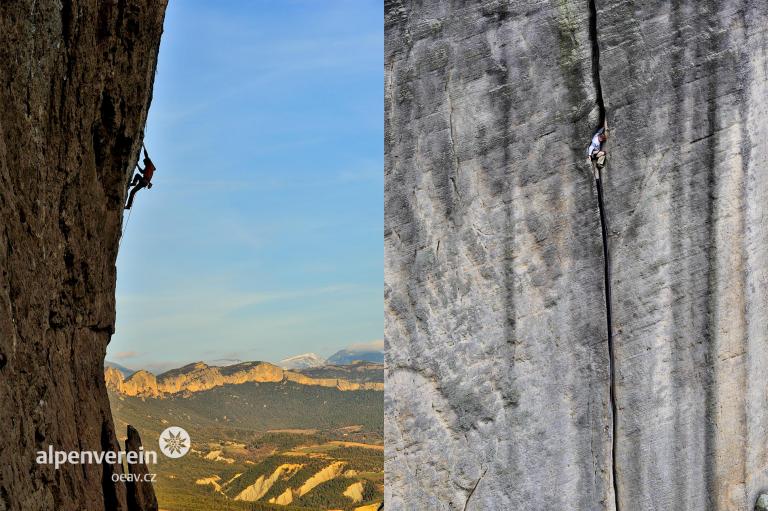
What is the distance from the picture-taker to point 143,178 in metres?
8.50

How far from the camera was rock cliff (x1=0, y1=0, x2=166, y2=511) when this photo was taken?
629 cm

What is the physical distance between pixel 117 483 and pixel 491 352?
7.47 meters

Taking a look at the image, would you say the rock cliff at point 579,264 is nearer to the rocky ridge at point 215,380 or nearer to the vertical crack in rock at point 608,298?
the vertical crack in rock at point 608,298

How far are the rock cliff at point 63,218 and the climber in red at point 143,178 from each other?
0.19m

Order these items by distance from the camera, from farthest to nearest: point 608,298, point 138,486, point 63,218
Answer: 1. point 138,486
2. point 63,218
3. point 608,298

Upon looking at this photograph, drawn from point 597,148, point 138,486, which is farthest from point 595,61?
point 138,486

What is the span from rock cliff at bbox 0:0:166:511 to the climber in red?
7.6 inches

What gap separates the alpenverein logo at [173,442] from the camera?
10539mm

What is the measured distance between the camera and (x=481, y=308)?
1.09m

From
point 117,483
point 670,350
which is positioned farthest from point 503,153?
point 117,483

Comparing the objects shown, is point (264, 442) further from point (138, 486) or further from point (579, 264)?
point (579, 264)

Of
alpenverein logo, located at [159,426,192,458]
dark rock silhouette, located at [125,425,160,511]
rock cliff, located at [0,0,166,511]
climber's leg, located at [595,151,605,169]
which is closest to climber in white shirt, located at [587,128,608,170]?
climber's leg, located at [595,151,605,169]

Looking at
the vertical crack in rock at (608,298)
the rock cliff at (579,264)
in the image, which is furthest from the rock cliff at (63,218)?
the vertical crack in rock at (608,298)

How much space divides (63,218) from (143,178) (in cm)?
135
